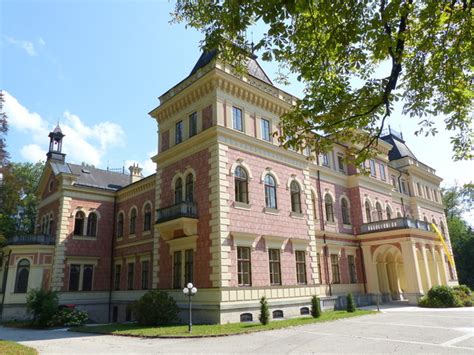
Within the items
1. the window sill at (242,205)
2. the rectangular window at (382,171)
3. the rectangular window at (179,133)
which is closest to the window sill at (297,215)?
the window sill at (242,205)

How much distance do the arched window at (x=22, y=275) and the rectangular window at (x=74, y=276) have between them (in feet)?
9.80

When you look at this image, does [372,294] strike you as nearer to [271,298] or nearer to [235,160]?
[271,298]

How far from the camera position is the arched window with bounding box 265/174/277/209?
71.8 feet

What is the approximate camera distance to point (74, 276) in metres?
27.8

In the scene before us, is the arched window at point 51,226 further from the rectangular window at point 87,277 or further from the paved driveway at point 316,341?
the paved driveway at point 316,341

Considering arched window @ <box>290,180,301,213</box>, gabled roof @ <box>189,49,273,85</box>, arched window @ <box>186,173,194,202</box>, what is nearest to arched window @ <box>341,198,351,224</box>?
arched window @ <box>290,180,301,213</box>

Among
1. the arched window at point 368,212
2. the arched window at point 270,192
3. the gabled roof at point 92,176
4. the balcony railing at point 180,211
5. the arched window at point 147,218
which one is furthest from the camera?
the arched window at point 368,212

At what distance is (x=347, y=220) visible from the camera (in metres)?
30.1

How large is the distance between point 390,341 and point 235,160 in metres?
11.6

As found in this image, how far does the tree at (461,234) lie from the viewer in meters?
49.1

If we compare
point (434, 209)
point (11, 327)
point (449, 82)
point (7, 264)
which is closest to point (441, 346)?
point (449, 82)

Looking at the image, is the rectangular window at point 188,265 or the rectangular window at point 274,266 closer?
the rectangular window at point 188,265

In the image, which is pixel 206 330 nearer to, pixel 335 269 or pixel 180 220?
pixel 180 220

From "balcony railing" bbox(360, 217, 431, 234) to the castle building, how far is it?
111mm
